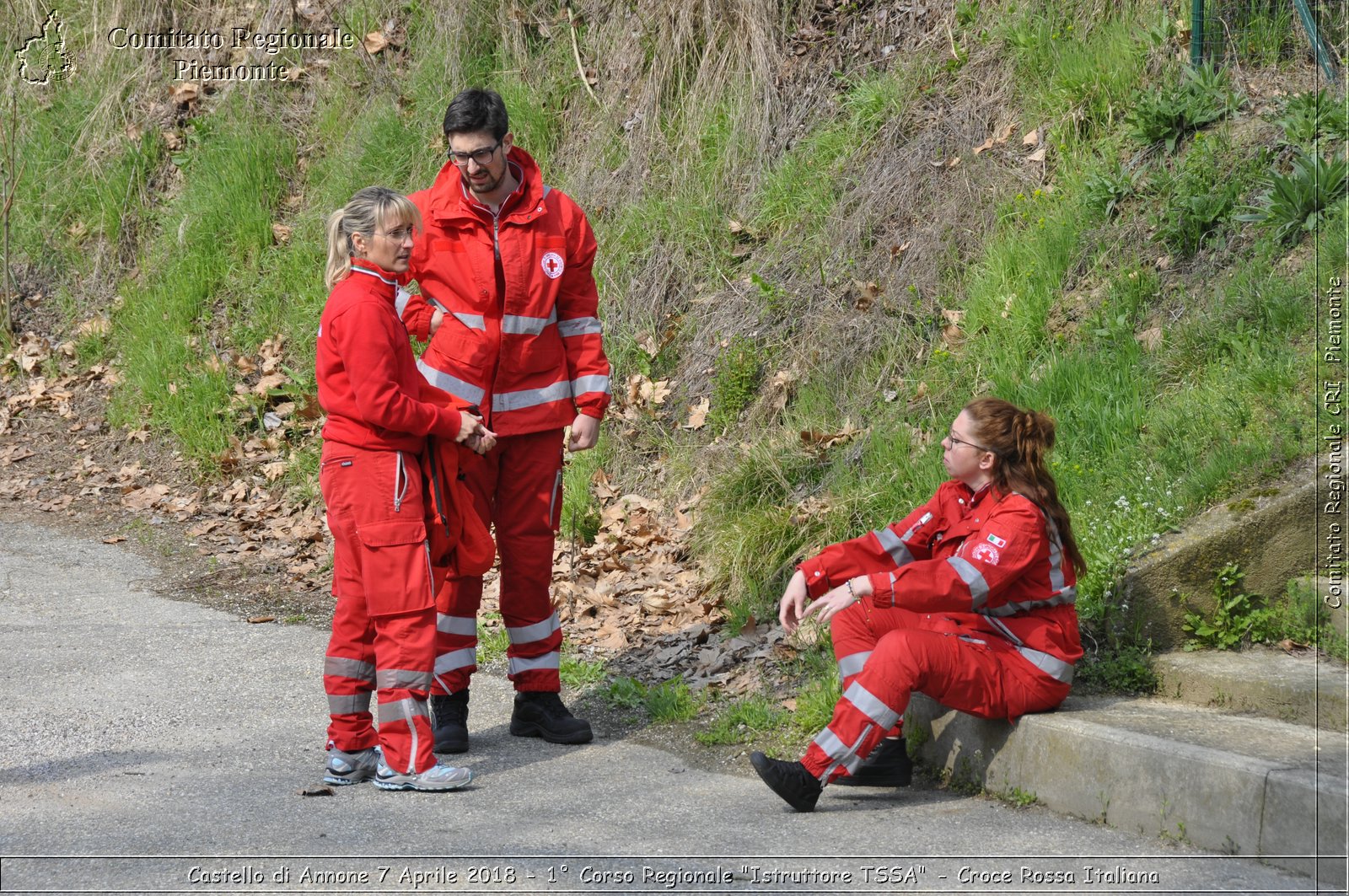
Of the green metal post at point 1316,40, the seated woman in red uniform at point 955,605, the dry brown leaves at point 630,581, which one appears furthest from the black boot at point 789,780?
the green metal post at point 1316,40

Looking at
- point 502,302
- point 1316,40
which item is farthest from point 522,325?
point 1316,40

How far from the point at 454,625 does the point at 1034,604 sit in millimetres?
2227

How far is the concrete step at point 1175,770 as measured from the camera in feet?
11.8

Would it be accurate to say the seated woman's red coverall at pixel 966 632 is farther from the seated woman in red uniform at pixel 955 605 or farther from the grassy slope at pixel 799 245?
the grassy slope at pixel 799 245

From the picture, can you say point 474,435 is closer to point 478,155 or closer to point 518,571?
point 518,571

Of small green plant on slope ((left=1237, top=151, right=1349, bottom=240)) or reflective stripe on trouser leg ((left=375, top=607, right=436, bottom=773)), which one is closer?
reflective stripe on trouser leg ((left=375, top=607, right=436, bottom=773))

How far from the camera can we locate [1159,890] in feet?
11.6

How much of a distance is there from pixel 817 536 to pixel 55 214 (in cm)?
882

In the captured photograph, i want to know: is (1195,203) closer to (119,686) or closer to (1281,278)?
(1281,278)

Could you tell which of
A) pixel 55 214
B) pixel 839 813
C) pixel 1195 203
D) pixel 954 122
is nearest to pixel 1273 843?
pixel 839 813

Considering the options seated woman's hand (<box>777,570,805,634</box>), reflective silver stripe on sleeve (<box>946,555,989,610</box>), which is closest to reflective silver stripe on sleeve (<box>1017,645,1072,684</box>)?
reflective silver stripe on sleeve (<box>946,555,989,610</box>)

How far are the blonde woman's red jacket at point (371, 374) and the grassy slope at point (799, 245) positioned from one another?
223 centimetres

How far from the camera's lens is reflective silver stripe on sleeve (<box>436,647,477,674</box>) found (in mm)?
5270

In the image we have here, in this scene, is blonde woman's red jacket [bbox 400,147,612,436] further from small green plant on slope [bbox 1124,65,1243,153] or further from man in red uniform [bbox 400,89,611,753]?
small green plant on slope [bbox 1124,65,1243,153]
